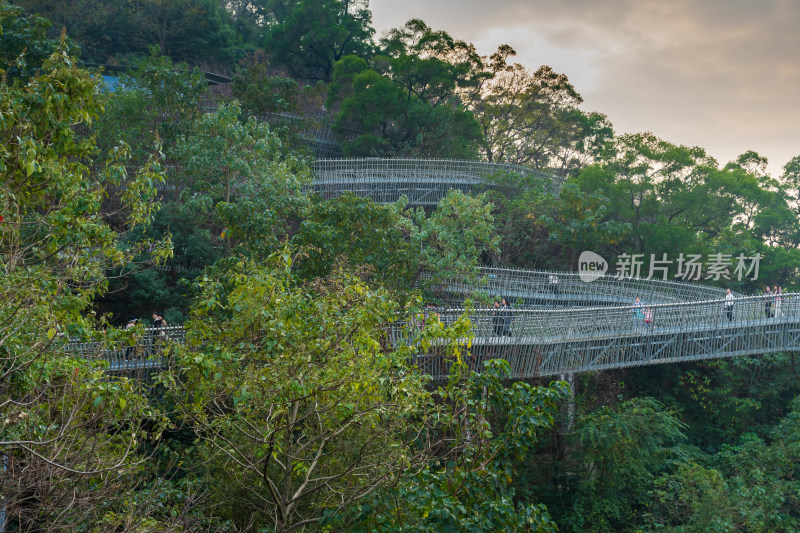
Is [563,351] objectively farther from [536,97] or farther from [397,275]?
[536,97]

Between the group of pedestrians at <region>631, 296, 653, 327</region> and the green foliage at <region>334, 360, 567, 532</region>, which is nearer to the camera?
the green foliage at <region>334, 360, 567, 532</region>

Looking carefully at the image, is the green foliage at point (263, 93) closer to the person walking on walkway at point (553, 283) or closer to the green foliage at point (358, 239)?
the person walking on walkway at point (553, 283)

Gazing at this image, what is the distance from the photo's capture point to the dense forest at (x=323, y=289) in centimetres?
704

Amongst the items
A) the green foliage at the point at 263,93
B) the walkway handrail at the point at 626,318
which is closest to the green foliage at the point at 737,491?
the walkway handrail at the point at 626,318

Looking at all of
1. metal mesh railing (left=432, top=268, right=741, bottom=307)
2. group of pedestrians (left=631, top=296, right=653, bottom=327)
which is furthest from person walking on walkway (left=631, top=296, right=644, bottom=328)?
metal mesh railing (left=432, top=268, right=741, bottom=307)

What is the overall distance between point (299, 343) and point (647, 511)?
11.8 meters

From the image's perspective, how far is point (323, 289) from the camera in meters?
9.84

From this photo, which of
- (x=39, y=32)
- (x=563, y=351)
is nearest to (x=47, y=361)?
(x=563, y=351)

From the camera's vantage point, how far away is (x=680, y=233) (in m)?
25.3

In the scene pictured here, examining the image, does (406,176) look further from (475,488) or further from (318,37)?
(475,488)

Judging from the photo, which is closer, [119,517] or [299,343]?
[119,517]

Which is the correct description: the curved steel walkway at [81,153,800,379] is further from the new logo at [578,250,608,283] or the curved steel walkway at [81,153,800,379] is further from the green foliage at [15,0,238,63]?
the green foliage at [15,0,238,63]

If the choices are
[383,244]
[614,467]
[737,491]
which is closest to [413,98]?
[383,244]

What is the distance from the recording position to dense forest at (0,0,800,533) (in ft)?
23.1
